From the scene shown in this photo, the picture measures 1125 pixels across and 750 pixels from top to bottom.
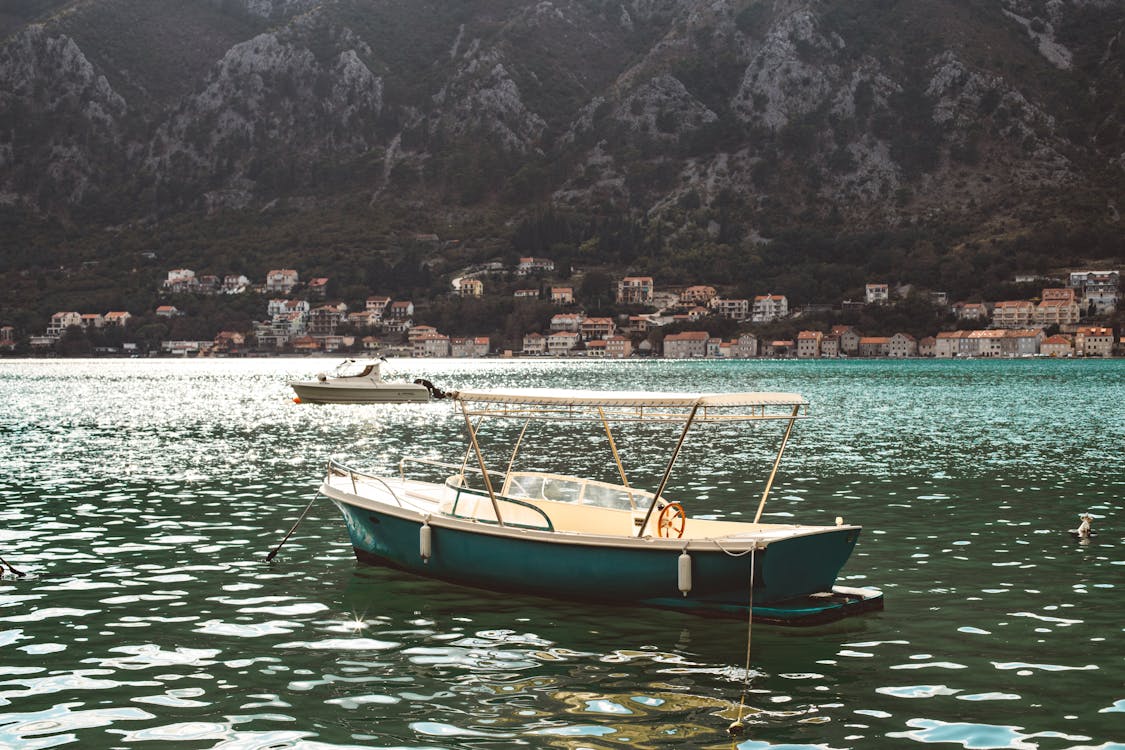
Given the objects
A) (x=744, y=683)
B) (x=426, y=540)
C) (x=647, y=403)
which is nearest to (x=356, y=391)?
(x=426, y=540)

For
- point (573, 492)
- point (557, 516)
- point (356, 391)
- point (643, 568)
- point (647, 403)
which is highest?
point (647, 403)

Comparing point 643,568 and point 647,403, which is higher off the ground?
point 647,403

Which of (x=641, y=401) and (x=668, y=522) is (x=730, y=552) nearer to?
(x=668, y=522)

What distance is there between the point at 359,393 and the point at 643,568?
76.4 m

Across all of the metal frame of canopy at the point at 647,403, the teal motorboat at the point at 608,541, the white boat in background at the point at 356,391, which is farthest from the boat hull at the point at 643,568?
the white boat in background at the point at 356,391

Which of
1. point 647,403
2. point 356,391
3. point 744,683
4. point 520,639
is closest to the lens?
point 744,683

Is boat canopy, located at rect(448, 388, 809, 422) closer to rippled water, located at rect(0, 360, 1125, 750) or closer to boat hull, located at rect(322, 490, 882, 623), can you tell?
boat hull, located at rect(322, 490, 882, 623)

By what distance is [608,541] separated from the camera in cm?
1530

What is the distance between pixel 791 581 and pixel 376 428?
140ft

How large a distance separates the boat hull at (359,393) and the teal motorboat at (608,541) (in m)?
68.0

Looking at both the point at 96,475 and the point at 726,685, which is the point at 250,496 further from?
the point at 726,685

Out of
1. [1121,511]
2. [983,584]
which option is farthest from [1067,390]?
[983,584]

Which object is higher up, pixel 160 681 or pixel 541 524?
pixel 541 524

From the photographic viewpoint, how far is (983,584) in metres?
17.3
